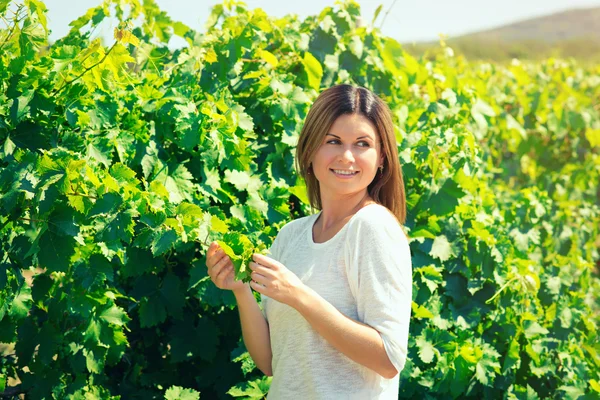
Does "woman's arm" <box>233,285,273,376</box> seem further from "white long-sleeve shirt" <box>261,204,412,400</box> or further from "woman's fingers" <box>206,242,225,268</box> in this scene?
"woman's fingers" <box>206,242,225,268</box>

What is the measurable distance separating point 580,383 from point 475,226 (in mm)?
790

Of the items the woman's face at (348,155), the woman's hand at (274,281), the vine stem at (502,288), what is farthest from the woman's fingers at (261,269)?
the vine stem at (502,288)

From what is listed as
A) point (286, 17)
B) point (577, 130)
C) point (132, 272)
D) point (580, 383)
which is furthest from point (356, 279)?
point (577, 130)

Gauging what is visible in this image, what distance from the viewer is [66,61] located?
2344mm

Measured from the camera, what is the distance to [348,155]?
78.1 inches

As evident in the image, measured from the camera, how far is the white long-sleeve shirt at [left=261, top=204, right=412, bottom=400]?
5.90 ft

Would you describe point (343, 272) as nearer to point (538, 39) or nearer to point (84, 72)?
point (84, 72)

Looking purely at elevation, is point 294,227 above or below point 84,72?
below

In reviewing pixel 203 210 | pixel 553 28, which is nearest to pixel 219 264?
pixel 203 210

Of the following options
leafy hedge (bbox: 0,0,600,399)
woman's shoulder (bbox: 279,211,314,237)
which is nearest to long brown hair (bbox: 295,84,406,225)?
woman's shoulder (bbox: 279,211,314,237)

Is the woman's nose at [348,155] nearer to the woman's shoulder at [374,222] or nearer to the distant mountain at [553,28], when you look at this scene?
the woman's shoulder at [374,222]

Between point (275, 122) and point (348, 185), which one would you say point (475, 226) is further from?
point (348, 185)

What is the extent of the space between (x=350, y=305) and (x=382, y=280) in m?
0.13

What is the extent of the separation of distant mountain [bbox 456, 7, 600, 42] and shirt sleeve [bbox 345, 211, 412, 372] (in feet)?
91.9
